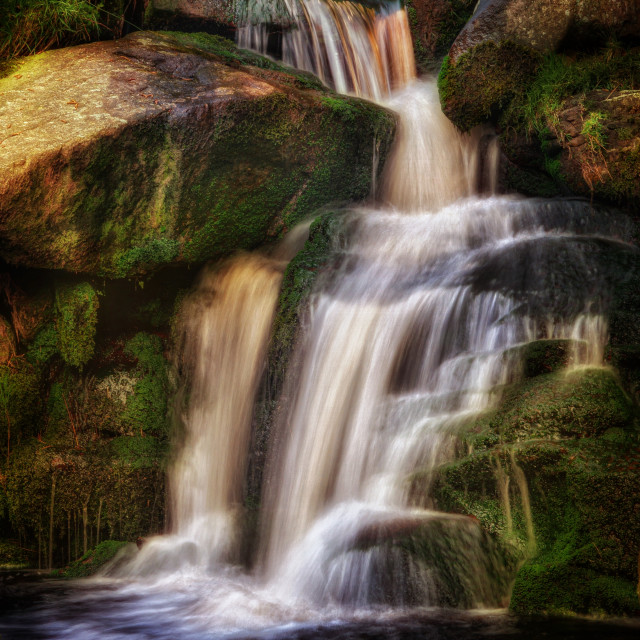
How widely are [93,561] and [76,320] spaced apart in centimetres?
208

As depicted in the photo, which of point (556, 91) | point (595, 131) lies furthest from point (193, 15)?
point (595, 131)

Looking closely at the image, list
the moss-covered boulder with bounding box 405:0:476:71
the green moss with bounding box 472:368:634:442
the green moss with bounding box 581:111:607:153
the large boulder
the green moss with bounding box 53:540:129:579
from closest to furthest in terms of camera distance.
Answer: the green moss with bounding box 472:368:634:442, the green moss with bounding box 53:540:129:579, the green moss with bounding box 581:111:607:153, the large boulder, the moss-covered boulder with bounding box 405:0:476:71

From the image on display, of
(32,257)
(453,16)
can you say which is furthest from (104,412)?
(453,16)

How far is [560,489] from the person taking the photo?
352cm

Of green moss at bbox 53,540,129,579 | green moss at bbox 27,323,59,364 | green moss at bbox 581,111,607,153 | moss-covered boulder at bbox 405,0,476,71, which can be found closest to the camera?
green moss at bbox 53,540,129,579

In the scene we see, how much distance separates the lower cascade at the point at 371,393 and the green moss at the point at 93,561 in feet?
0.68

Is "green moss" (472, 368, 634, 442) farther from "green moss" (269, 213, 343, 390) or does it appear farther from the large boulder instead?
the large boulder

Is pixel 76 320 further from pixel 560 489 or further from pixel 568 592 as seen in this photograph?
pixel 568 592

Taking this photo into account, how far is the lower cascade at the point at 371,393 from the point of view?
3.77 meters

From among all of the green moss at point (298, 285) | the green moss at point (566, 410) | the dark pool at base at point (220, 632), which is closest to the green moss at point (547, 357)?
the green moss at point (566, 410)

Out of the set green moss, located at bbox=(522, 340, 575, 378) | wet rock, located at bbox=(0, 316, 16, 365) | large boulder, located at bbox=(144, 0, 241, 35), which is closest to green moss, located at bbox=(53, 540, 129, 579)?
wet rock, located at bbox=(0, 316, 16, 365)

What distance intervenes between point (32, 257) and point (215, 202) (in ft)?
5.53

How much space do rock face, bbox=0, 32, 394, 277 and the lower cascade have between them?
0.49 metres

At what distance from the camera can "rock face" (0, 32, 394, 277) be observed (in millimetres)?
A: 5242
